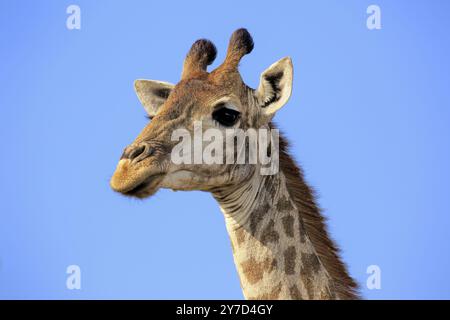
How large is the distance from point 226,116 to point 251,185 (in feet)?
3.71

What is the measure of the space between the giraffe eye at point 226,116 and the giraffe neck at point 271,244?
3.01 feet

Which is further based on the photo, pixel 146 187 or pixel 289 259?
pixel 289 259

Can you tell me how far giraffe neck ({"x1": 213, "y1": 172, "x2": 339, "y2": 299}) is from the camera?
16047 mm

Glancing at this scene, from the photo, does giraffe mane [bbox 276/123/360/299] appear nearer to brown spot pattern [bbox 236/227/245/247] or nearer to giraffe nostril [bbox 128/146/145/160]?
brown spot pattern [bbox 236/227/245/247]

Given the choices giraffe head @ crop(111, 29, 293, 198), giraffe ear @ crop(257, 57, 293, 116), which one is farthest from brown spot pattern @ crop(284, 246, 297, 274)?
giraffe ear @ crop(257, 57, 293, 116)

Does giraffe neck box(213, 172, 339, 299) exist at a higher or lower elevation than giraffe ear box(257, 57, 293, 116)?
lower

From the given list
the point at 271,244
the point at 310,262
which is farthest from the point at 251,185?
the point at 310,262

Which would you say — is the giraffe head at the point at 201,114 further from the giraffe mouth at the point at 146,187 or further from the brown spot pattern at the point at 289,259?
the brown spot pattern at the point at 289,259

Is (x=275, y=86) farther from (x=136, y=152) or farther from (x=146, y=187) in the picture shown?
(x=146, y=187)

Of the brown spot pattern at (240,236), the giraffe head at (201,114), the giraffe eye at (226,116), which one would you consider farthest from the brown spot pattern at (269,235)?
the giraffe eye at (226,116)

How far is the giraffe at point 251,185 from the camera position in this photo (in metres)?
15.7

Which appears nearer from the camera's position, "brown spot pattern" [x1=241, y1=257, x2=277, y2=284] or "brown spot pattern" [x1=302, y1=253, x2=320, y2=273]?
"brown spot pattern" [x1=241, y1=257, x2=277, y2=284]

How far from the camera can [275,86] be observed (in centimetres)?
1738
